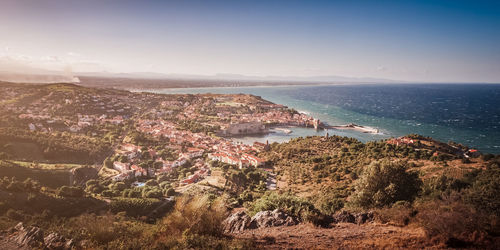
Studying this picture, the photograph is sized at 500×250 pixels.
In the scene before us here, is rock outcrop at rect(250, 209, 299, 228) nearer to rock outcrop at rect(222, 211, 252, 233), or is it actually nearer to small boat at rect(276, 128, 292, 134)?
rock outcrop at rect(222, 211, 252, 233)

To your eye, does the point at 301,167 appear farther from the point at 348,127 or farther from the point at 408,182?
the point at 348,127

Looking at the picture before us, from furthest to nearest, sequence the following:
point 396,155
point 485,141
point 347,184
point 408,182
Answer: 1. point 485,141
2. point 396,155
3. point 347,184
4. point 408,182

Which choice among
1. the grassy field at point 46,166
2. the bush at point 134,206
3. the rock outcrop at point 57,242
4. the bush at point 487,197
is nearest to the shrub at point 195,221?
the rock outcrop at point 57,242

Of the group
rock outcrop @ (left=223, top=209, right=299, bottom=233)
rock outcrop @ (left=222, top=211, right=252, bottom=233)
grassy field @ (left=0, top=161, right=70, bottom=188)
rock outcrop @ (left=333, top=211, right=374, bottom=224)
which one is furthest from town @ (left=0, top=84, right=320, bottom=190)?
rock outcrop @ (left=333, top=211, right=374, bottom=224)

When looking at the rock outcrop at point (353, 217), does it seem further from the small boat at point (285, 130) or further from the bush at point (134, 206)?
the small boat at point (285, 130)

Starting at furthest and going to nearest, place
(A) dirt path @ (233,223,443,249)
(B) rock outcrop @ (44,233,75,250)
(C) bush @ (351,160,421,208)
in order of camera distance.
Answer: (C) bush @ (351,160,421,208) → (B) rock outcrop @ (44,233,75,250) → (A) dirt path @ (233,223,443,249)

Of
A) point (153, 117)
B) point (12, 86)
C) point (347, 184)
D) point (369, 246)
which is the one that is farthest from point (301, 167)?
point (12, 86)

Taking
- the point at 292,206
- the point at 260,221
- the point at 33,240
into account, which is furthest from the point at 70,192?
the point at 292,206
